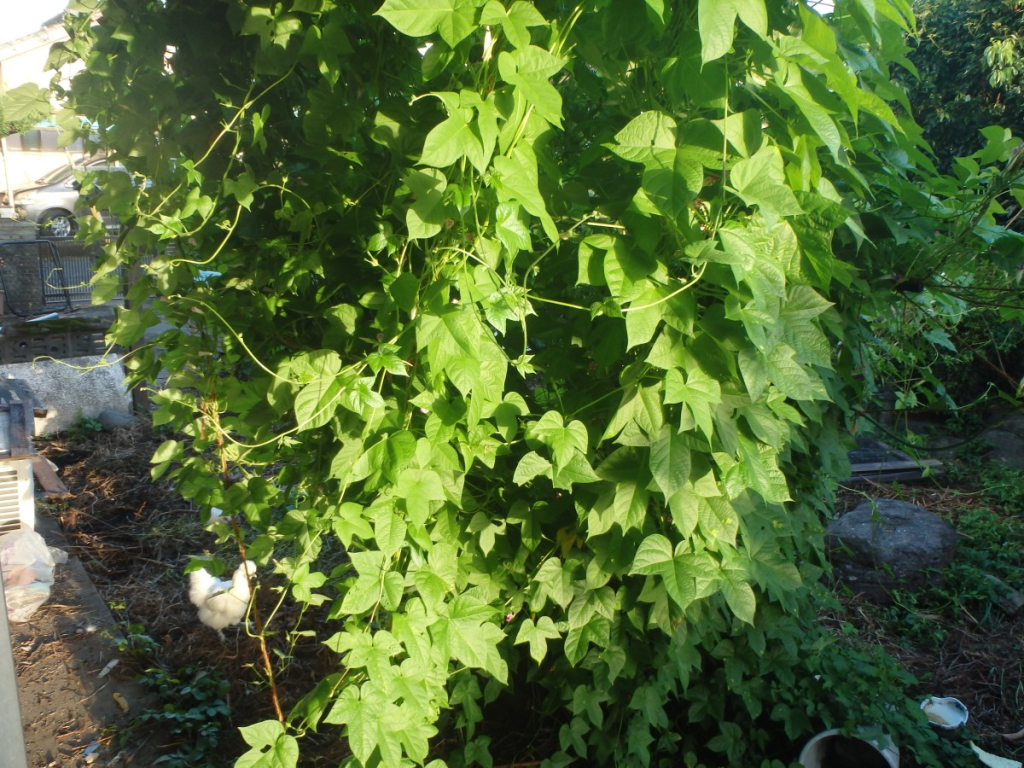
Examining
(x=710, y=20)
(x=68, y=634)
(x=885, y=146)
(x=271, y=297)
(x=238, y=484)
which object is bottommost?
(x=68, y=634)

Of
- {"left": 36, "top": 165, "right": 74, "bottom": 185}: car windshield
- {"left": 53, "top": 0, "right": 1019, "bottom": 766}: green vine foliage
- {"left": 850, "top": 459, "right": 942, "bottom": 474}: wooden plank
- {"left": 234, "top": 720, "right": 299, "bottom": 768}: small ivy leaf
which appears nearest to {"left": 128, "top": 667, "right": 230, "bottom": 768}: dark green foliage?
{"left": 53, "top": 0, "right": 1019, "bottom": 766}: green vine foliage

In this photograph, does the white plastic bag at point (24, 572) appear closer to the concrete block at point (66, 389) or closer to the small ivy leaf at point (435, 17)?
the concrete block at point (66, 389)

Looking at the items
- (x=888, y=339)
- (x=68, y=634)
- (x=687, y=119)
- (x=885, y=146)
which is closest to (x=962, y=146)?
(x=888, y=339)

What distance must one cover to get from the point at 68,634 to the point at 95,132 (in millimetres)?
1875

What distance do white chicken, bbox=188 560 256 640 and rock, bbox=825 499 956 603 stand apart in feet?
8.65

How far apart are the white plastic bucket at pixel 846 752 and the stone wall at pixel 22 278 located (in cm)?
478

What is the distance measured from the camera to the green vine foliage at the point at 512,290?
46.4 inches

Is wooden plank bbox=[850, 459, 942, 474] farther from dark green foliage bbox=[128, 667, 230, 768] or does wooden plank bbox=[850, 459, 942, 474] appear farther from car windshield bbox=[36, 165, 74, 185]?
car windshield bbox=[36, 165, 74, 185]

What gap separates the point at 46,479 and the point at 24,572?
1.02 m

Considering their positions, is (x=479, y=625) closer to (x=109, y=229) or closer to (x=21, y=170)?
(x=109, y=229)

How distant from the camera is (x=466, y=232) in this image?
1.25 m

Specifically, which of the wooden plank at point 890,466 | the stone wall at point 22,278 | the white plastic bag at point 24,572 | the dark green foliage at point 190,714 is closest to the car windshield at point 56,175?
the white plastic bag at point 24,572

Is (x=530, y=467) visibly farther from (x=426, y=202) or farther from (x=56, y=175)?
(x=56, y=175)

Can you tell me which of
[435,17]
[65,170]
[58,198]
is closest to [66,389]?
[58,198]
